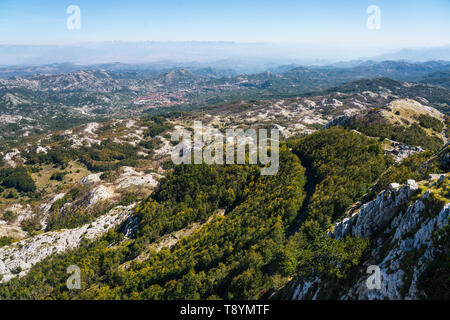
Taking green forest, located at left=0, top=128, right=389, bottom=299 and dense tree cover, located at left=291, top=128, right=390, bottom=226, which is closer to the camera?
green forest, located at left=0, top=128, right=389, bottom=299

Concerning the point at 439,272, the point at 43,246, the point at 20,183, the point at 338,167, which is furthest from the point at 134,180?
the point at 439,272

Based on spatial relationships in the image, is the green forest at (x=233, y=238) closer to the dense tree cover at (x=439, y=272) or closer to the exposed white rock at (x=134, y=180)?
the dense tree cover at (x=439, y=272)

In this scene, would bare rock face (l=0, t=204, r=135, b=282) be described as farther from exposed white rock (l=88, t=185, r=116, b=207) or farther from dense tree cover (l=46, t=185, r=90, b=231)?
exposed white rock (l=88, t=185, r=116, b=207)

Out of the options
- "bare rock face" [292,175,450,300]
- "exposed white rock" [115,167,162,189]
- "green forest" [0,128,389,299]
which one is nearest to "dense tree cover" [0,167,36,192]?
"exposed white rock" [115,167,162,189]

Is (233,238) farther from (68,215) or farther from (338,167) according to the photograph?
(68,215)

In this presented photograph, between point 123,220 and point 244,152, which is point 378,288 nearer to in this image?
point 244,152

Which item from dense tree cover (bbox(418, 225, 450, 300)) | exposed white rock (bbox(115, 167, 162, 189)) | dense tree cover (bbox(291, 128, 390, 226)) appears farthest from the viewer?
exposed white rock (bbox(115, 167, 162, 189))

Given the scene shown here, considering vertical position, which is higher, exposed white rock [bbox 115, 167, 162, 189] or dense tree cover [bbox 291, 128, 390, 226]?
dense tree cover [bbox 291, 128, 390, 226]

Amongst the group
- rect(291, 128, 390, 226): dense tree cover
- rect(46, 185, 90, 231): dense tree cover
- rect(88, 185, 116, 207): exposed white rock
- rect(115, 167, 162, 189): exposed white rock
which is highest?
rect(291, 128, 390, 226): dense tree cover
